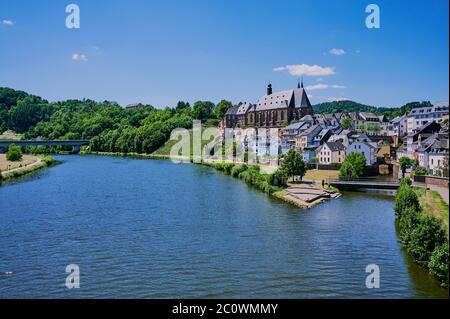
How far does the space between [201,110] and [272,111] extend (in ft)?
32.1

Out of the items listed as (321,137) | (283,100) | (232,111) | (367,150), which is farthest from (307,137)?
(232,111)

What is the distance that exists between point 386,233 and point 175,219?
16.8ft

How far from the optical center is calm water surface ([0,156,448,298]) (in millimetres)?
6766

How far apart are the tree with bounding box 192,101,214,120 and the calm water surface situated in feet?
102

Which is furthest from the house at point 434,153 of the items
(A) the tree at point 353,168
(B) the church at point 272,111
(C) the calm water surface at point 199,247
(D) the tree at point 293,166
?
(B) the church at point 272,111

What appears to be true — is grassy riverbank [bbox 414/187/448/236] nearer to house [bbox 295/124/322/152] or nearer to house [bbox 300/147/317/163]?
house [bbox 300/147/317/163]

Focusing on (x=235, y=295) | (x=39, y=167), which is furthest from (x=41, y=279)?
(x=39, y=167)

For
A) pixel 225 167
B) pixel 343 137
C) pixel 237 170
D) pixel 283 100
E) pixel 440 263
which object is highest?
pixel 283 100

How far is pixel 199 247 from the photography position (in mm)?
8680

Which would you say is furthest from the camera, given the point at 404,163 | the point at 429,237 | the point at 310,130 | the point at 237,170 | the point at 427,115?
the point at 310,130

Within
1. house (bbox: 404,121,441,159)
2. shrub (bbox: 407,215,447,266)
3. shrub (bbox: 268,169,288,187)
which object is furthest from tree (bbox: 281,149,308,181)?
shrub (bbox: 407,215,447,266)

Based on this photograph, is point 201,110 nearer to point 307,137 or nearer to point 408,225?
point 307,137

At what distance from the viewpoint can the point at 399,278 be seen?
7.19m

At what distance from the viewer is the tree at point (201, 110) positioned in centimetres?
4543
